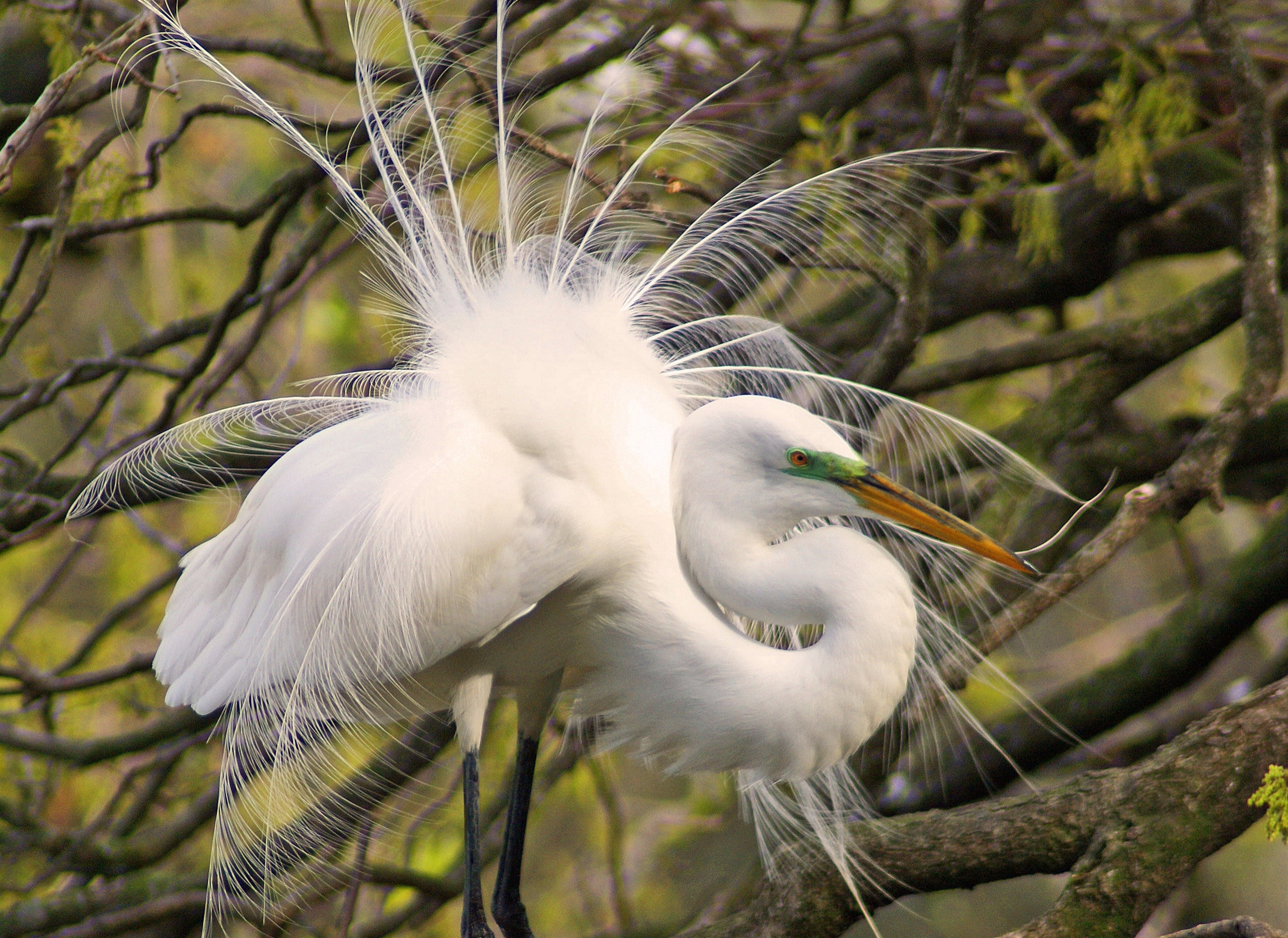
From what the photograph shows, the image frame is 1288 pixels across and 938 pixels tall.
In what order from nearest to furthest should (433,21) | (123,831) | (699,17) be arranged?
(433,21), (123,831), (699,17)

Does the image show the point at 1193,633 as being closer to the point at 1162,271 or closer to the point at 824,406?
the point at 824,406

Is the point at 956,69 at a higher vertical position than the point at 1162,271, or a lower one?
higher

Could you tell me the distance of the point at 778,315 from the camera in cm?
278

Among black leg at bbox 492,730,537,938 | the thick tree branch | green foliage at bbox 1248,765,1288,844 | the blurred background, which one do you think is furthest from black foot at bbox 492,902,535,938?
green foliage at bbox 1248,765,1288,844

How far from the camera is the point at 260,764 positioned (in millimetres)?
1967

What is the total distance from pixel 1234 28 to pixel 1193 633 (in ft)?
4.03

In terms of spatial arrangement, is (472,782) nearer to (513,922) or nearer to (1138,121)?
A: (513,922)

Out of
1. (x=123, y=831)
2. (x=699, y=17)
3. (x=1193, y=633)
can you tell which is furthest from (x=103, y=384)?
(x=1193, y=633)

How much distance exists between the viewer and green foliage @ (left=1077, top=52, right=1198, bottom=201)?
2342 mm

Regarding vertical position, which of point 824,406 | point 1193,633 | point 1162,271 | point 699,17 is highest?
point 699,17

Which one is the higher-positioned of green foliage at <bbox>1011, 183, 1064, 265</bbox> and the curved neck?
green foliage at <bbox>1011, 183, 1064, 265</bbox>

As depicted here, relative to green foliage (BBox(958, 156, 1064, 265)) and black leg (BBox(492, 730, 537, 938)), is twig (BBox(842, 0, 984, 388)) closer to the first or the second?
green foliage (BBox(958, 156, 1064, 265))

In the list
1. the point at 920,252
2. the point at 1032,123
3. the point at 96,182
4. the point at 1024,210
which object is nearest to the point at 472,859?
the point at 920,252

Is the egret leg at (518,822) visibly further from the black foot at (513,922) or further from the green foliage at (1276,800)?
the green foliage at (1276,800)
